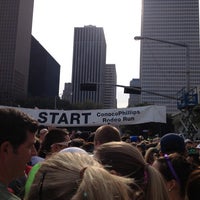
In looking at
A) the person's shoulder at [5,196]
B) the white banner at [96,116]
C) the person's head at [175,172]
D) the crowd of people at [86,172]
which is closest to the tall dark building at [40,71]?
the white banner at [96,116]

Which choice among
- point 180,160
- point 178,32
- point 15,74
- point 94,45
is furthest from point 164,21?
point 94,45

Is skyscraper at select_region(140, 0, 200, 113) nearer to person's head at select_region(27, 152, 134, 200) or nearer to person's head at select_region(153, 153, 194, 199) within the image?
person's head at select_region(153, 153, 194, 199)

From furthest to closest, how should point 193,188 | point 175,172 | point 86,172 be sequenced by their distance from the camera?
point 175,172 < point 193,188 < point 86,172

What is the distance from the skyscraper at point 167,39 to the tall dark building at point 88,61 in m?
64.8

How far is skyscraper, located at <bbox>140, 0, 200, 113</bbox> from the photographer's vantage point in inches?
1439

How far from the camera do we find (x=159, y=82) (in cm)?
4403

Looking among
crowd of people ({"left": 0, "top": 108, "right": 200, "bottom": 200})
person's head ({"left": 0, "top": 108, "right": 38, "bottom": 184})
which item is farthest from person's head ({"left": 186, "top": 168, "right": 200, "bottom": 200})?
person's head ({"left": 0, "top": 108, "right": 38, "bottom": 184})

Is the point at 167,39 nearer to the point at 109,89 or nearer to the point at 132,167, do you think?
the point at 132,167

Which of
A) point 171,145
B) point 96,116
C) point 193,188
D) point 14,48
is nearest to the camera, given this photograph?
point 193,188

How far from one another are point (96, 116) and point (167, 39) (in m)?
26.1

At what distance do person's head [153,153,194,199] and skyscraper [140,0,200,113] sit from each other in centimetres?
3165

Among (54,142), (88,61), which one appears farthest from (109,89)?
(54,142)

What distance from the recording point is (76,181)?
1354 millimetres

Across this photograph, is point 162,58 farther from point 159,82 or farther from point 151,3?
point 151,3
